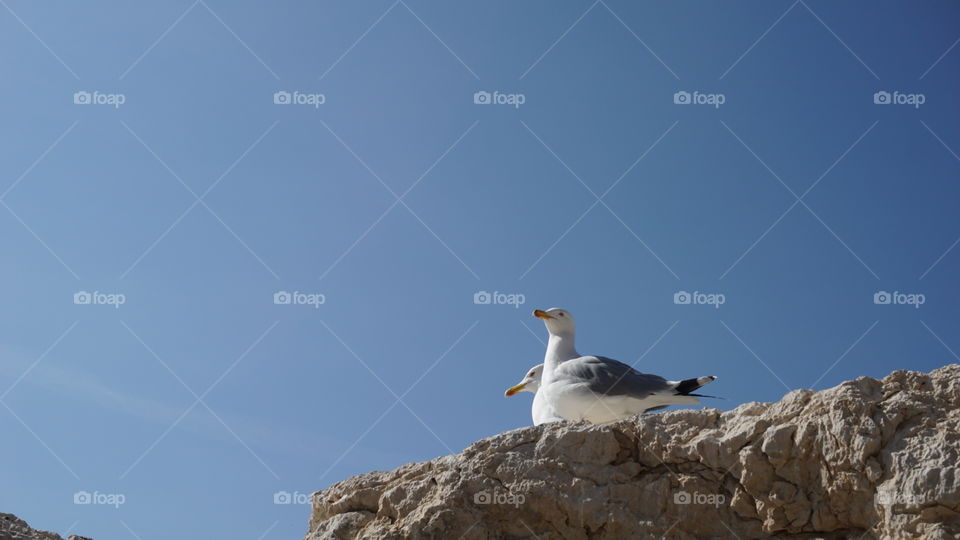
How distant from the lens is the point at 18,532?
7051mm

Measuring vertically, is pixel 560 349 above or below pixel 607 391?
above

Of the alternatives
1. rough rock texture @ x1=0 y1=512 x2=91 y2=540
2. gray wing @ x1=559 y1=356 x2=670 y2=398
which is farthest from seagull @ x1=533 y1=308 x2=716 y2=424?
rough rock texture @ x1=0 y1=512 x2=91 y2=540

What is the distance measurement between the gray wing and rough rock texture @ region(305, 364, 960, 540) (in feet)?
8.43

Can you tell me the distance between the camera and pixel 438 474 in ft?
19.6

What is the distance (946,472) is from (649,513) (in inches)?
68.3

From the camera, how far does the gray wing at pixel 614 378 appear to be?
8500 millimetres

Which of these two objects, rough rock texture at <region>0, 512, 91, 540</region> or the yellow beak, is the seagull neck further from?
rough rock texture at <region>0, 512, 91, 540</region>
